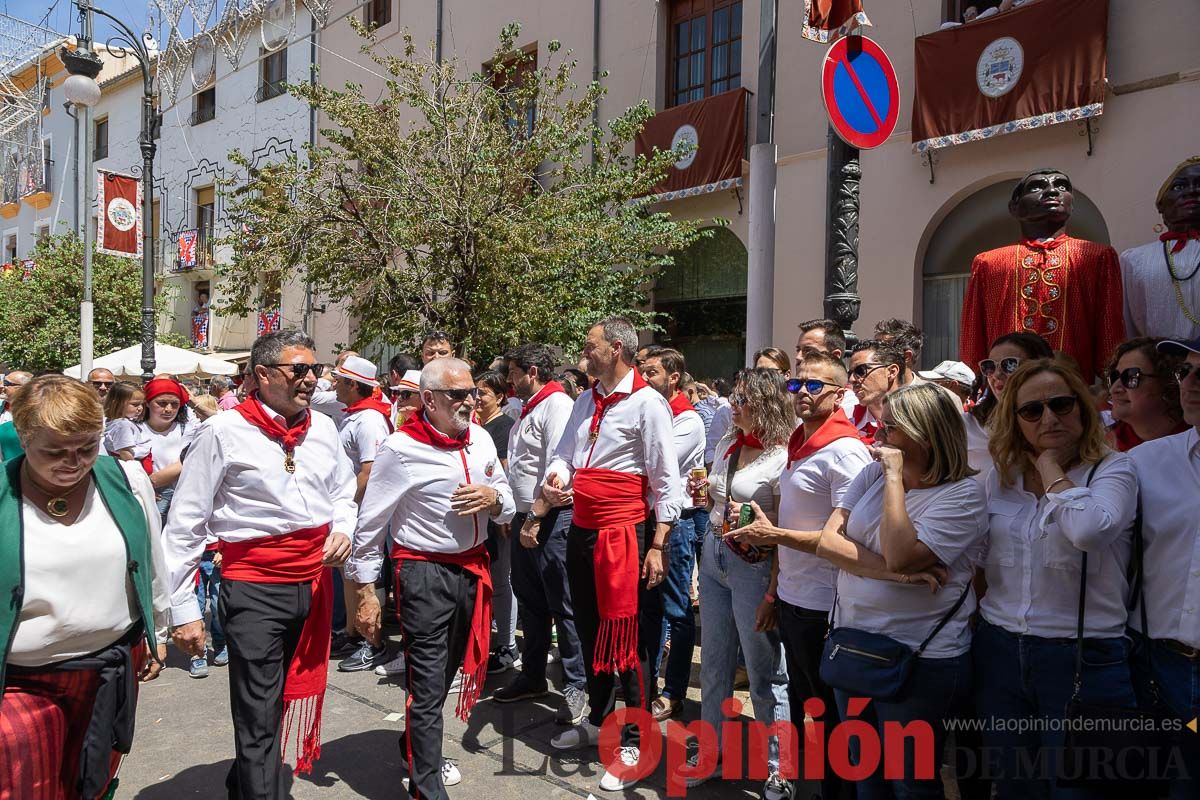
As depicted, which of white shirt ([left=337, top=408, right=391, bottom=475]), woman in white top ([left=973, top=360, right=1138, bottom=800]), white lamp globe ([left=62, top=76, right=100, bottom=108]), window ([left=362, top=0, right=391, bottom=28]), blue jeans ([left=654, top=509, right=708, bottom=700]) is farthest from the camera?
window ([left=362, top=0, right=391, bottom=28])

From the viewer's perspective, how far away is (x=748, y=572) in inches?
155

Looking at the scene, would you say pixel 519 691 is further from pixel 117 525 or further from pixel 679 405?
pixel 117 525

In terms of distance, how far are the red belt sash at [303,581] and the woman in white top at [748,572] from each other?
1.81 metres

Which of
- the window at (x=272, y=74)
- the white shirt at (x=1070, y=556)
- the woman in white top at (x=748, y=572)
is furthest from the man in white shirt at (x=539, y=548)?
the window at (x=272, y=74)

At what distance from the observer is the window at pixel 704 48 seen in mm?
12539

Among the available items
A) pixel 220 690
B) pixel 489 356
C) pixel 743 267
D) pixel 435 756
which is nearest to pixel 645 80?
pixel 743 267

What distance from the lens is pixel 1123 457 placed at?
2748 mm

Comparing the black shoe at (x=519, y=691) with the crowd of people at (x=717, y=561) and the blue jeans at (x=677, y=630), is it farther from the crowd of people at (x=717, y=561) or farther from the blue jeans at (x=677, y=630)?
the blue jeans at (x=677, y=630)

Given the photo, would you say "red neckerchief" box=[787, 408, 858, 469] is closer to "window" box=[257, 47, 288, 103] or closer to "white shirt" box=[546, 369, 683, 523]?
"white shirt" box=[546, 369, 683, 523]

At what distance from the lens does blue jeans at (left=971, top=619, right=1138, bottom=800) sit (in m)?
2.62

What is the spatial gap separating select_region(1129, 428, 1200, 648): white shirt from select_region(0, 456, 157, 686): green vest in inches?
133

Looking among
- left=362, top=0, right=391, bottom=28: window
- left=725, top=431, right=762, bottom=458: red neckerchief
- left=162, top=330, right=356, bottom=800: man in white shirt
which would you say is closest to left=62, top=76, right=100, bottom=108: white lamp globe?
left=362, top=0, right=391, bottom=28: window

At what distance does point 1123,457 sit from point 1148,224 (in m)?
7.42

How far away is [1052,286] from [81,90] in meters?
13.4
